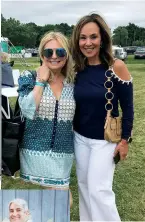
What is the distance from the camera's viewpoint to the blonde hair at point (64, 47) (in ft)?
6.20

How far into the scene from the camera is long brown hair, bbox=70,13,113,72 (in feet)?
6.43

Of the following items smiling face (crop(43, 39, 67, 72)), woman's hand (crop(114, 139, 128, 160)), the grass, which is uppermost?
smiling face (crop(43, 39, 67, 72))

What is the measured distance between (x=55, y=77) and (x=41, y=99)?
157mm

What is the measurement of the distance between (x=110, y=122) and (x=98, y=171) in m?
0.29

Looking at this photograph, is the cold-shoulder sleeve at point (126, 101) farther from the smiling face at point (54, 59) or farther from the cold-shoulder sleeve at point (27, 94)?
the cold-shoulder sleeve at point (27, 94)

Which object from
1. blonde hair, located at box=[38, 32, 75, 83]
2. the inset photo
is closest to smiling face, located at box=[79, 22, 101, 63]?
blonde hair, located at box=[38, 32, 75, 83]

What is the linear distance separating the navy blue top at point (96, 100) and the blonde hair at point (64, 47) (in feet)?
0.22

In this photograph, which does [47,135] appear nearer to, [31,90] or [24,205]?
[31,90]

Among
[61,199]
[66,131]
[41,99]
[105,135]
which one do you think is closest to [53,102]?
[41,99]

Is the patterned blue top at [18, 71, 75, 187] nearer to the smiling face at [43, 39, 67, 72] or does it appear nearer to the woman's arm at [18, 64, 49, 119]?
the woman's arm at [18, 64, 49, 119]

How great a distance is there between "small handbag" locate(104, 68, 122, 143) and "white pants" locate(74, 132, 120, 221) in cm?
5

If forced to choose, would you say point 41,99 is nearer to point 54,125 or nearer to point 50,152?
point 54,125

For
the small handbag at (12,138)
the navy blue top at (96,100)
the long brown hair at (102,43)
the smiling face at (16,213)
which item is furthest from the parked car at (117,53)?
the smiling face at (16,213)

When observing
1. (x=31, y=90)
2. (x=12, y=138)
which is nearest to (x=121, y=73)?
(x=31, y=90)
